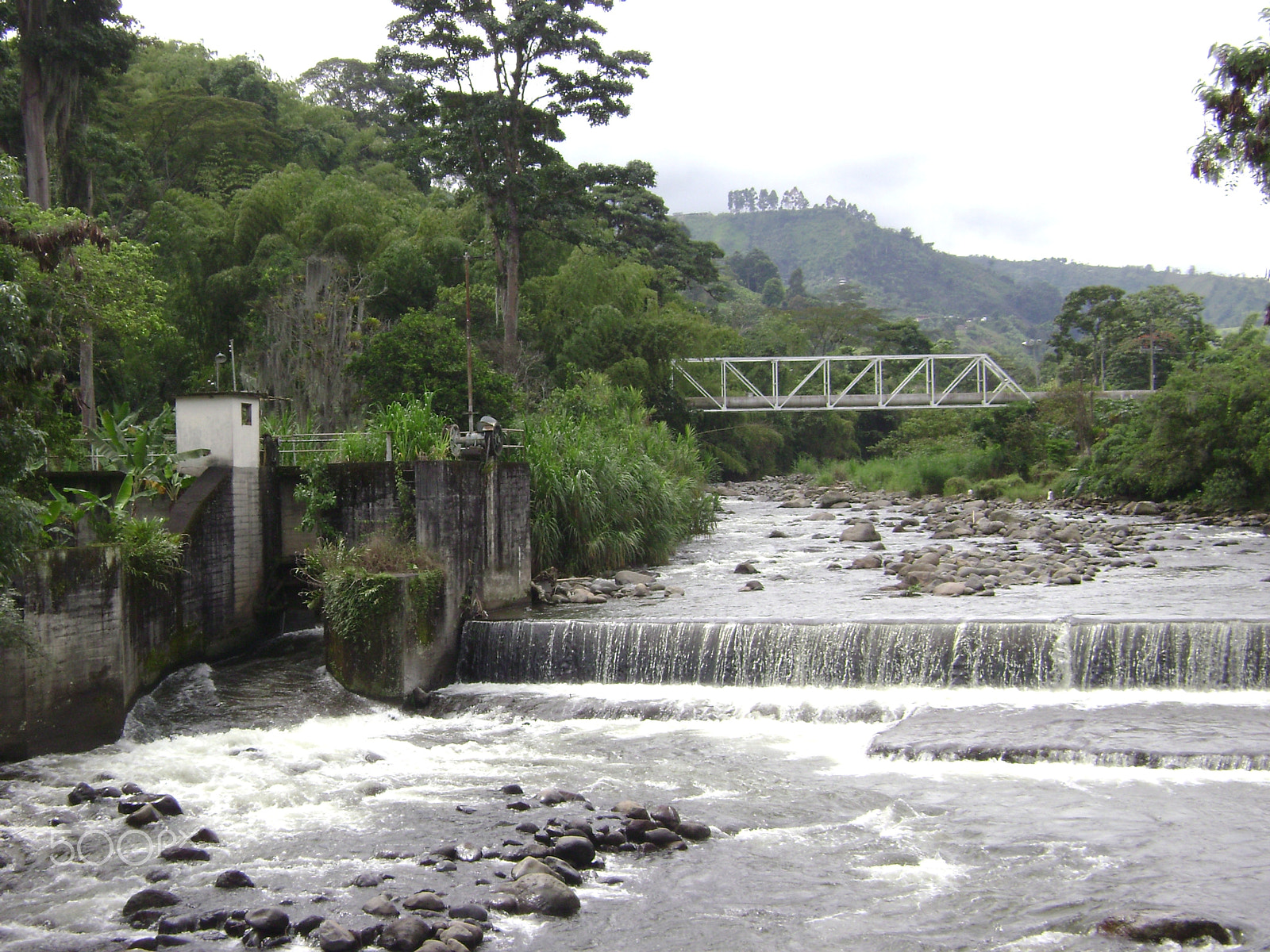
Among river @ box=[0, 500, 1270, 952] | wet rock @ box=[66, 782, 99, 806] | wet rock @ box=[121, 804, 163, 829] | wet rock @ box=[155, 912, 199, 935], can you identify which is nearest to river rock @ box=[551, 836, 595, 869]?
river @ box=[0, 500, 1270, 952]

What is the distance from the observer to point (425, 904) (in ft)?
24.0

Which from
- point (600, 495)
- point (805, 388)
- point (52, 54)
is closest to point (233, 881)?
point (600, 495)

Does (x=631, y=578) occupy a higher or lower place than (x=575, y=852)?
higher

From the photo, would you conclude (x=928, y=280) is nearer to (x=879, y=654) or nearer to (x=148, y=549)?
(x=879, y=654)

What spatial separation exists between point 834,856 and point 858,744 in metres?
3.11

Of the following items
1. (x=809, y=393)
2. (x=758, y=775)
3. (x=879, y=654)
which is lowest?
(x=758, y=775)

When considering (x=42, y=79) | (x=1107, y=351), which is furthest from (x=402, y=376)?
(x=1107, y=351)

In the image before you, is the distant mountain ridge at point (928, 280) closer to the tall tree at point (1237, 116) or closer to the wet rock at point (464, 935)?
the tall tree at point (1237, 116)

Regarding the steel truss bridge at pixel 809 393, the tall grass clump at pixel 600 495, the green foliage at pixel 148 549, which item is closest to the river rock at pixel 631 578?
the tall grass clump at pixel 600 495

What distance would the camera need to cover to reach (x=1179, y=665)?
12719mm

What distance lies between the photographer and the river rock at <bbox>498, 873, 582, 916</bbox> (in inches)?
289

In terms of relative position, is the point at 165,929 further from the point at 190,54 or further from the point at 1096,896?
the point at 190,54

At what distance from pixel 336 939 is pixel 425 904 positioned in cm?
73

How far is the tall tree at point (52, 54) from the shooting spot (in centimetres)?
2400
